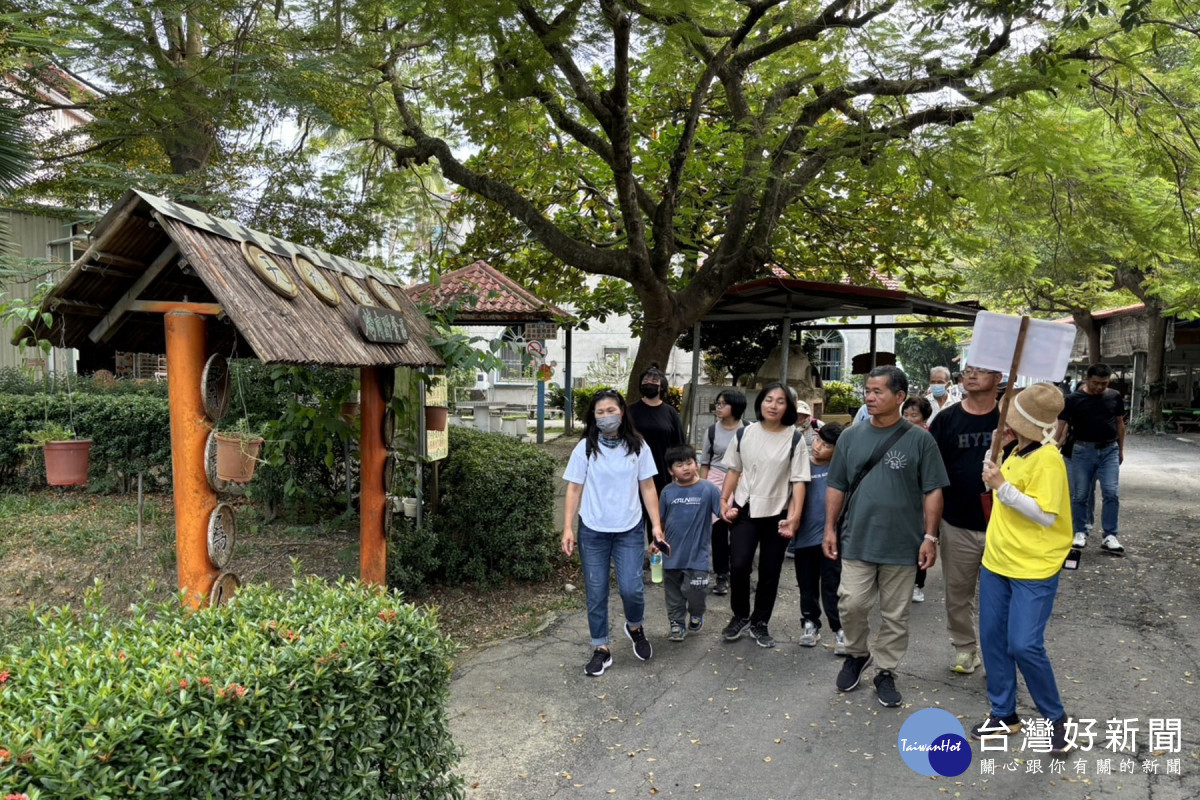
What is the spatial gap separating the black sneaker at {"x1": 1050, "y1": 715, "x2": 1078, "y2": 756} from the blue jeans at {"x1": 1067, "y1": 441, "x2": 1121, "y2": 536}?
15.2 feet

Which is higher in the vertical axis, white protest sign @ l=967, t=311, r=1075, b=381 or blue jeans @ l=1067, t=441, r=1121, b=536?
white protest sign @ l=967, t=311, r=1075, b=381

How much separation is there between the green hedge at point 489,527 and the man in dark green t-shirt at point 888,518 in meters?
2.94

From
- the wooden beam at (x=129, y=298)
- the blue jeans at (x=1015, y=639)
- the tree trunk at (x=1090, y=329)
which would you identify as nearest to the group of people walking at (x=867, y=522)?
the blue jeans at (x=1015, y=639)

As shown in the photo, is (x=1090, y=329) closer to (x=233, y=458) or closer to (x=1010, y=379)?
(x=1010, y=379)

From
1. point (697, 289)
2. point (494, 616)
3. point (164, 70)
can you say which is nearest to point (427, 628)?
point (494, 616)

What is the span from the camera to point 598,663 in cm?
508

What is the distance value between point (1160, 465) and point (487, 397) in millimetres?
19756

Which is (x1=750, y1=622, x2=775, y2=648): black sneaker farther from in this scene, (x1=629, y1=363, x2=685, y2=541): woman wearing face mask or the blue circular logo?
(x1=629, y1=363, x2=685, y2=541): woman wearing face mask

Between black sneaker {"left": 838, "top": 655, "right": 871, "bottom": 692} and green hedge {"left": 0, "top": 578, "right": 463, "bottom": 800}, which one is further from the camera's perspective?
black sneaker {"left": 838, "top": 655, "right": 871, "bottom": 692}

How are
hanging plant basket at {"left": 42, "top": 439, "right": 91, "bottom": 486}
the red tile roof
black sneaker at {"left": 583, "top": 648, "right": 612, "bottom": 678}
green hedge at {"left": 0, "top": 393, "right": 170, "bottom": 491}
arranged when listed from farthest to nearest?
the red tile roof → green hedge at {"left": 0, "top": 393, "right": 170, "bottom": 491} → hanging plant basket at {"left": 42, "top": 439, "right": 91, "bottom": 486} → black sneaker at {"left": 583, "top": 648, "right": 612, "bottom": 678}

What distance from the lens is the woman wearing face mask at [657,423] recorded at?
6637 mm

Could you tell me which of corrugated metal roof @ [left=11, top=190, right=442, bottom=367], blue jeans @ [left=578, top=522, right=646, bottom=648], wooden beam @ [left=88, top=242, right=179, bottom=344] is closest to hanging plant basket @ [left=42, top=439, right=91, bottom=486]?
corrugated metal roof @ [left=11, top=190, right=442, bottom=367]

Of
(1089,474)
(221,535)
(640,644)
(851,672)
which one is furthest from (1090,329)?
(221,535)

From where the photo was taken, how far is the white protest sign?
3.96m
